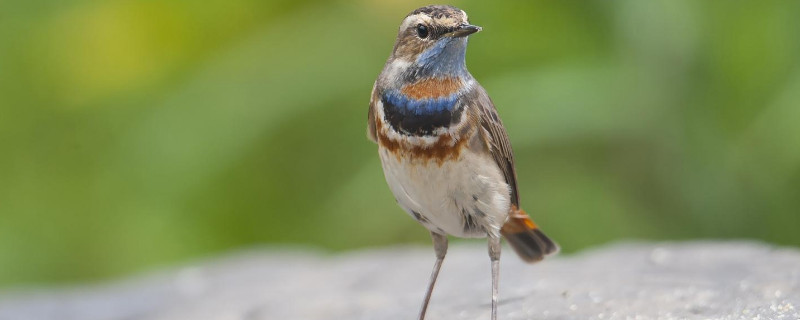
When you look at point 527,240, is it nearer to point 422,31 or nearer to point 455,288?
point 455,288

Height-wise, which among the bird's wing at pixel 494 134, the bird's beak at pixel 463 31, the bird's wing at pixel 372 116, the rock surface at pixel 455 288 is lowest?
the rock surface at pixel 455 288

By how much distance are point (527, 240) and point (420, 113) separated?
3.09 feet

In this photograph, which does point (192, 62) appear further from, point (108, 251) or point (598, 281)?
point (598, 281)

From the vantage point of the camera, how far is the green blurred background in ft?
18.0

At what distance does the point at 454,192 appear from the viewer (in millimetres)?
3256

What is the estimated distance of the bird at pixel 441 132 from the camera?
124 inches

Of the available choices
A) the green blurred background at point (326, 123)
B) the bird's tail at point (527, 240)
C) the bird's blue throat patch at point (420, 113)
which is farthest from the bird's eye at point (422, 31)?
the green blurred background at point (326, 123)

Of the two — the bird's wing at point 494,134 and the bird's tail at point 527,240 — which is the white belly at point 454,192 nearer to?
the bird's wing at point 494,134

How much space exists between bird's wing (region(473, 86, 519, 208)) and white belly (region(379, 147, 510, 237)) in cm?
4

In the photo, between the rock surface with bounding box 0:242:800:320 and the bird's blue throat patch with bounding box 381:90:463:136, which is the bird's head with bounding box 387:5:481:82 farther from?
the rock surface with bounding box 0:242:800:320

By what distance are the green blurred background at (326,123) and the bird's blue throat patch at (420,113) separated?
2.42 metres

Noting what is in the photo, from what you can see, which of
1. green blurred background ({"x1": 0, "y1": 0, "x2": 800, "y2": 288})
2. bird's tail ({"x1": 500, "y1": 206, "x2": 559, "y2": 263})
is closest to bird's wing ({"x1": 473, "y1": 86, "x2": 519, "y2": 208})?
bird's tail ({"x1": 500, "y1": 206, "x2": 559, "y2": 263})

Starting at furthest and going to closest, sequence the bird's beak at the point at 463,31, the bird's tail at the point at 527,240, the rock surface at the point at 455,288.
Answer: the bird's tail at the point at 527,240
the rock surface at the point at 455,288
the bird's beak at the point at 463,31

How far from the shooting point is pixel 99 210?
666 cm
